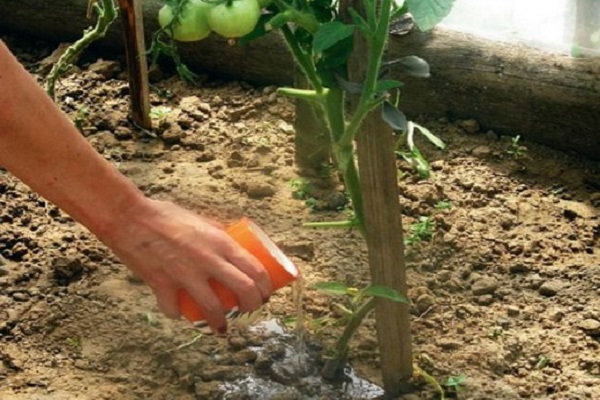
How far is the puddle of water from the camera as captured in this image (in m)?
2.41

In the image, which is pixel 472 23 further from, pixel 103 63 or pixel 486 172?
pixel 103 63

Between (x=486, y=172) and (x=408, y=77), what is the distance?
1.30 feet

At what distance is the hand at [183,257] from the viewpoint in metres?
1.66

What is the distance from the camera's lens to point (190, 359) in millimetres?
2484

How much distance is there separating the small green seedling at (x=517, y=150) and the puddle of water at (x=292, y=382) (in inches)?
41.6

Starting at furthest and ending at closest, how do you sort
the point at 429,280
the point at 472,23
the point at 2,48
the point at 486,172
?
1. the point at 472,23
2. the point at 486,172
3. the point at 429,280
4. the point at 2,48

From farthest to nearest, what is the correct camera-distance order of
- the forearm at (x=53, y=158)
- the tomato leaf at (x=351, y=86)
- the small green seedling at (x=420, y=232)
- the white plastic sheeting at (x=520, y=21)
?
the white plastic sheeting at (x=520, y=21) < the small green seedling at (x=420, y=232) < the tomato leaf at (x=351, y=86) < the forearm at (x=53, y=158)

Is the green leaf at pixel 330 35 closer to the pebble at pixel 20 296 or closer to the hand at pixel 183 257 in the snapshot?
the hand at pixel 183 257

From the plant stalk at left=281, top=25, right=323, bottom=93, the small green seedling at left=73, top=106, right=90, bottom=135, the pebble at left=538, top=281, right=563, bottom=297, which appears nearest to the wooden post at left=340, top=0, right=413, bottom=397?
the plant stalk at left=281, top=25, right=323, bottom=93

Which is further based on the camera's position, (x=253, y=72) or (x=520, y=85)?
(x=253, y=72)

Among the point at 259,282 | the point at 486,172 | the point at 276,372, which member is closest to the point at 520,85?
the point at 486,172

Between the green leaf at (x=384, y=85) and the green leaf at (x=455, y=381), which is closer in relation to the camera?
the green leaf at (x=384, y=85)

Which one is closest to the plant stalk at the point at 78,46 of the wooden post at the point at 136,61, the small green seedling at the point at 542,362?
the wooden post at the point at 136,61

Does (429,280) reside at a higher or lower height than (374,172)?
lower
